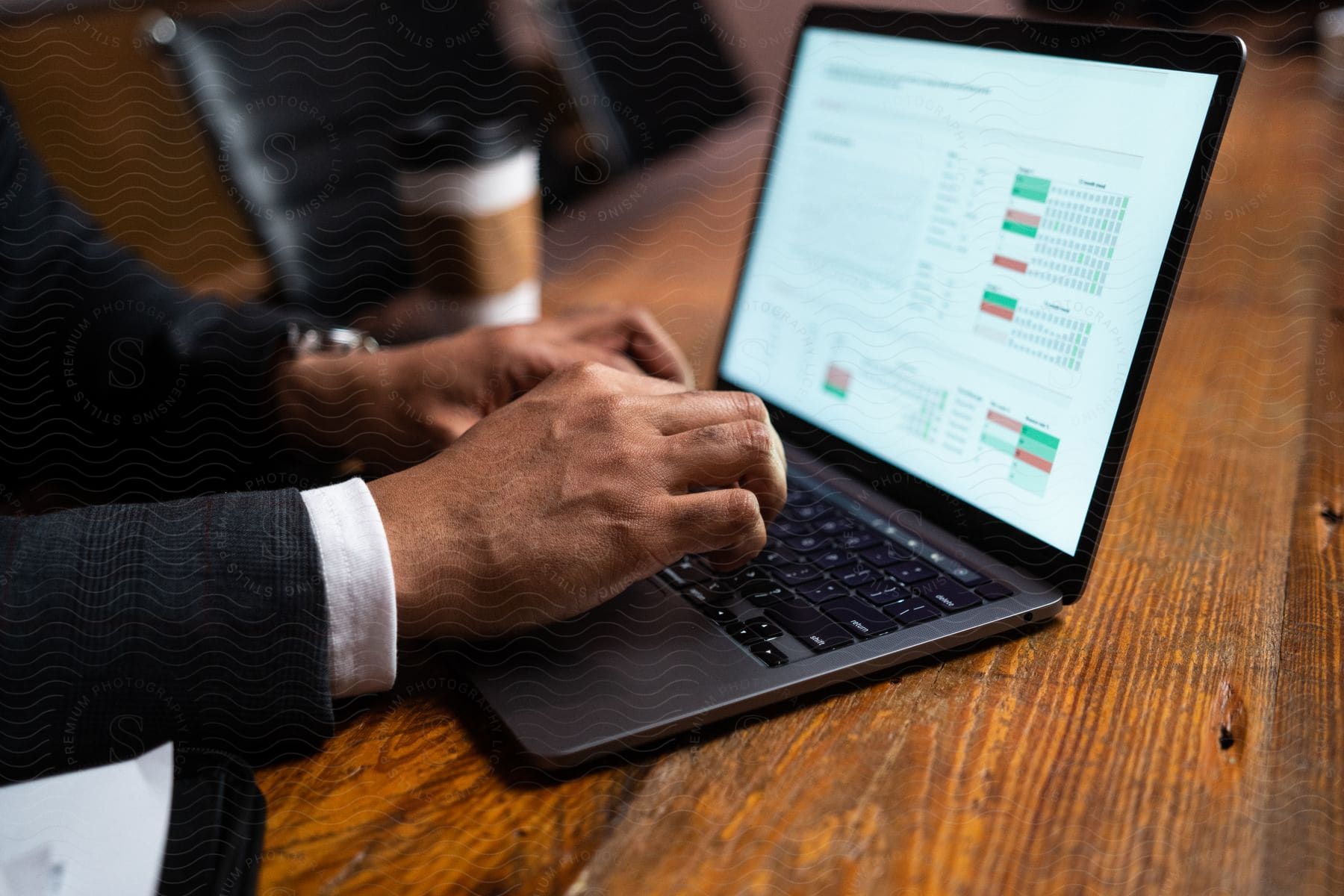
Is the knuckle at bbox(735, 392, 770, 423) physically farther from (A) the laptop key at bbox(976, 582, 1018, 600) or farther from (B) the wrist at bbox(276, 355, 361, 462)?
(B) the wrist at bbox(276, 355, 361, 462)

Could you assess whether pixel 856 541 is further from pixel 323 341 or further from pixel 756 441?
pixel 323 341

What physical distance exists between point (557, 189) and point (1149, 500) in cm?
74

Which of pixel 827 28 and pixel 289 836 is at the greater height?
pixel 827 28

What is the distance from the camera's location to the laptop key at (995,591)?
45 cm

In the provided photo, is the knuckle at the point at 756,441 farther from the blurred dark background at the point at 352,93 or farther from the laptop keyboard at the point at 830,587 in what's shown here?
the blurred dark background at the point at 352,93

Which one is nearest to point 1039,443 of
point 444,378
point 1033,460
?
point 1033,460

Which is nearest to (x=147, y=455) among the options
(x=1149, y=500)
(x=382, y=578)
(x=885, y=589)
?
(x=382, y=578)

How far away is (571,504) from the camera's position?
444 millimetres

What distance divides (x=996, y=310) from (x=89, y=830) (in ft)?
A: 1.44

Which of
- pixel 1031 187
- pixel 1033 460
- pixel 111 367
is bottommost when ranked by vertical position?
pixel 111 367

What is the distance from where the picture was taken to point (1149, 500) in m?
0.58

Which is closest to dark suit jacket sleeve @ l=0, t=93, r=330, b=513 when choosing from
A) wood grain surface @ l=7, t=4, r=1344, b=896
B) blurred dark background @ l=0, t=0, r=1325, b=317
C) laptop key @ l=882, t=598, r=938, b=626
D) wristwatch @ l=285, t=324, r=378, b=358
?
wristwatch @ l=285, t=324, r=378, b=358

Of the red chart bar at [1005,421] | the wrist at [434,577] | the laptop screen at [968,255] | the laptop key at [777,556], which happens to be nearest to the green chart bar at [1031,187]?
the laptop screen at [968,255]

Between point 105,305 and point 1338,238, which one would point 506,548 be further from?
point 1338,238
